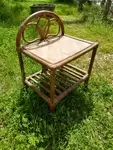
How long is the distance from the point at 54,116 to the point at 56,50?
0.77 meters

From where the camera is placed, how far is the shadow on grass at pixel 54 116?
1944mm

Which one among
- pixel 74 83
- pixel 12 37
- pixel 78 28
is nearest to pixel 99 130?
pixel 74 83

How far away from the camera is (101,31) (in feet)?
14.5

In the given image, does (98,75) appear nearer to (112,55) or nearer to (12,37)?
(112,55)

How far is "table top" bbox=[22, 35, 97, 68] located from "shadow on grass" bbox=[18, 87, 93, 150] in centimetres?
69

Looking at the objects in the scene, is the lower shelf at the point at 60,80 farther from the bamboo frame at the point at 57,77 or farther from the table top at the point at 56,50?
the table top at the point at 56,50

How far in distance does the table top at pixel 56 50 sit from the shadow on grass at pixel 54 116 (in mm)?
686

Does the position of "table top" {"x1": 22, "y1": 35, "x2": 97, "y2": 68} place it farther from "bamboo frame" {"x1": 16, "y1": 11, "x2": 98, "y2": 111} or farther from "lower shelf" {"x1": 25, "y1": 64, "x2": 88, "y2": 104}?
"lower shelf" {"x1": 25, "y1": 64, "x2": 88, "y2": 104}

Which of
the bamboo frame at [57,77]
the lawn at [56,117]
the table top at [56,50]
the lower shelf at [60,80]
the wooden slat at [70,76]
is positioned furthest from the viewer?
the wooden slat at [70,76]

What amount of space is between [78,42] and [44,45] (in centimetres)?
41

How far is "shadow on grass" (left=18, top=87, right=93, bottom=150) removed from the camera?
194 cm

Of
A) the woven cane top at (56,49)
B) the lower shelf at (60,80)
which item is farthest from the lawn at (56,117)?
the woven cane top at (56,49)

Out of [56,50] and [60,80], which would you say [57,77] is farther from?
[56,50]

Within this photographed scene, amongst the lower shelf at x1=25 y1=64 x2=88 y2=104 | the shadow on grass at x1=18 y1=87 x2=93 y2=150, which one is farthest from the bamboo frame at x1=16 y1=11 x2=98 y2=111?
the shadow on grass at x1=18 y1=87 x2=93 y2=150
